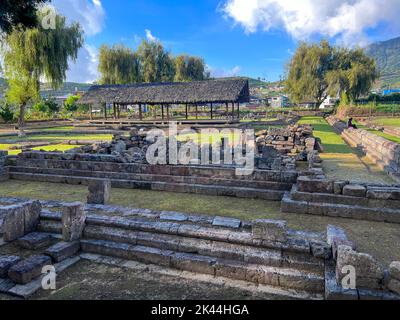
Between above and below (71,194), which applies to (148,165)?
above

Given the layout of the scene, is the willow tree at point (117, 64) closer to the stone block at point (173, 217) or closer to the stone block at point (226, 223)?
the stone block at point (173, 217)

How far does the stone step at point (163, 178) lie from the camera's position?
27.7 ft

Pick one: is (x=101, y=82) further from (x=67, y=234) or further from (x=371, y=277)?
(x=371, y=277)

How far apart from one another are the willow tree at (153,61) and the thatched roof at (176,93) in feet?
52.0

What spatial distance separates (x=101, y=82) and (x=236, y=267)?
155ft

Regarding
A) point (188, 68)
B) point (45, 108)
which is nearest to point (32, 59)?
point (45, 108)

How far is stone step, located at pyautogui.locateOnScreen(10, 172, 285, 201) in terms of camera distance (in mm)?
8344

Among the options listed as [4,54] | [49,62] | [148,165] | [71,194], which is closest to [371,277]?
[148,165]

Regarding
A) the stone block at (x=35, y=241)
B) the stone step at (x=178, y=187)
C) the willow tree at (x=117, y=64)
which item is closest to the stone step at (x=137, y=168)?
the stone step at (x=178, y=187)

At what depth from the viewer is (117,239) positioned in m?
5.32

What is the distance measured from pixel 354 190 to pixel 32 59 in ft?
95.2

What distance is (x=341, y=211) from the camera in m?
6.91

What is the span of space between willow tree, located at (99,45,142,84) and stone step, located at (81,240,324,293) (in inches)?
1764
